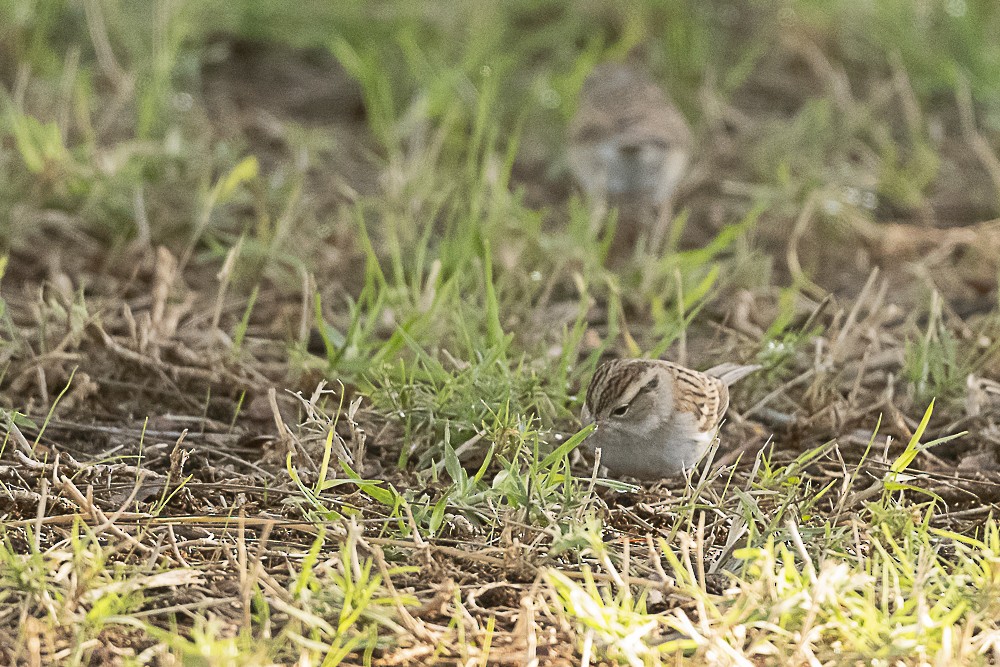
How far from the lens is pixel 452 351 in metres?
4.89

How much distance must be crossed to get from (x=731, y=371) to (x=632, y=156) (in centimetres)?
263

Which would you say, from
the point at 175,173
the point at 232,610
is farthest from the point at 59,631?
the point at 175,173

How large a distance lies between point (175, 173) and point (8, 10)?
6.90 ft

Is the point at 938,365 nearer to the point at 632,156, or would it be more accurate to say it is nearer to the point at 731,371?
the point at 731,371

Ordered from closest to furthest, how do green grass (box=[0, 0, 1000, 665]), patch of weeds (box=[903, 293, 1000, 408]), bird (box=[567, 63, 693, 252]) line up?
1. green grass (box=[0, 0, 1000, 665])
2. patch of weeds (box=[903, 293, 1000, 408])
3. bird (box=[567, 63, 693, 252])

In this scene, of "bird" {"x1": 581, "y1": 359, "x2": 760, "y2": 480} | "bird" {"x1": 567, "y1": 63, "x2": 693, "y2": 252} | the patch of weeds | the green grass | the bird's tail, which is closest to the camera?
the green grass

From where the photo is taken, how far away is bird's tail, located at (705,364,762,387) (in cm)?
480

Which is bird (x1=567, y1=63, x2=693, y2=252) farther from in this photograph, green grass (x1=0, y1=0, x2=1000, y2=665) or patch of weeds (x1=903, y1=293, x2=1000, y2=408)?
patch of weeds (x1=903, y1=293, x2=1000, y2=408)

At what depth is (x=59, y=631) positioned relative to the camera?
127 inches

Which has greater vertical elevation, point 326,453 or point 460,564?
point 326,453

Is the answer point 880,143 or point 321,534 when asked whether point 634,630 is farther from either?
point 880,143

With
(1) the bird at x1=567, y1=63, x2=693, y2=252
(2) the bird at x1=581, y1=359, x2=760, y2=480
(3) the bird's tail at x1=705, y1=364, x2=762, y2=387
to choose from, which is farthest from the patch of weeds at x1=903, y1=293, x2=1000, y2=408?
(1) the bird at x1=567, y1=63, x2=693, y2=252

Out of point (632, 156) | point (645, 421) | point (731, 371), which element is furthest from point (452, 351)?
point (632, 156)

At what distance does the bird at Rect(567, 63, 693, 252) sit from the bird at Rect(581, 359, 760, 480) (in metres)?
2.51
